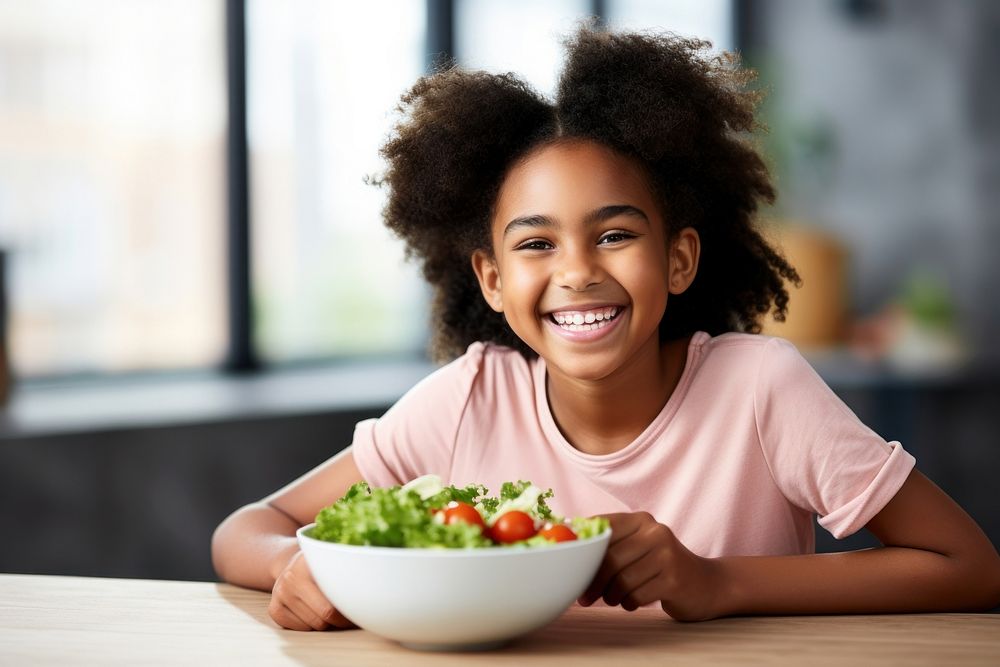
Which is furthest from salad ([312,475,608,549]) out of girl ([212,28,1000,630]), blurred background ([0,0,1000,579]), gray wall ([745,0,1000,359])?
gray wall ([745,0,1000,359])

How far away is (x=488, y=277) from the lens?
5.16 feet

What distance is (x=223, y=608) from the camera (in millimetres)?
1225

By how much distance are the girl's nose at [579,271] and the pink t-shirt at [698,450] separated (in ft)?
0.69

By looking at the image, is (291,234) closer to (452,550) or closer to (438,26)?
(438,26)

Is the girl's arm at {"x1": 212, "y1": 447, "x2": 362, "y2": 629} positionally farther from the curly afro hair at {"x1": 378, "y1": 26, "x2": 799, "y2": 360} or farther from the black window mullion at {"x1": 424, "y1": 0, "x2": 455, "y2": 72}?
the black window mullion at {"x1": 424, "y1": 0, "x2": 455, "y2": 72}

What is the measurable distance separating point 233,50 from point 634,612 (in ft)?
8.11

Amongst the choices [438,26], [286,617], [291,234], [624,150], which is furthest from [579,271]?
[438,26]

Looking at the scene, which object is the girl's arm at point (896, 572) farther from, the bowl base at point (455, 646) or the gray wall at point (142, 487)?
the gray wall at point (142, 487)

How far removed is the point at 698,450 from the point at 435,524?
1.77ft

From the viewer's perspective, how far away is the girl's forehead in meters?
1.37

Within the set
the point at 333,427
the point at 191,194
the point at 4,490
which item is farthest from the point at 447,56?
the point at 4,490

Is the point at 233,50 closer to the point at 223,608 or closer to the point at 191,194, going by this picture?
the point at 191,194

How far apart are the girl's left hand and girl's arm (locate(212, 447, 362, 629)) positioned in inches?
11.6

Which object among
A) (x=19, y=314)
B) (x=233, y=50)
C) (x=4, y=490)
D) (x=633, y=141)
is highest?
(x=233, y=50)
